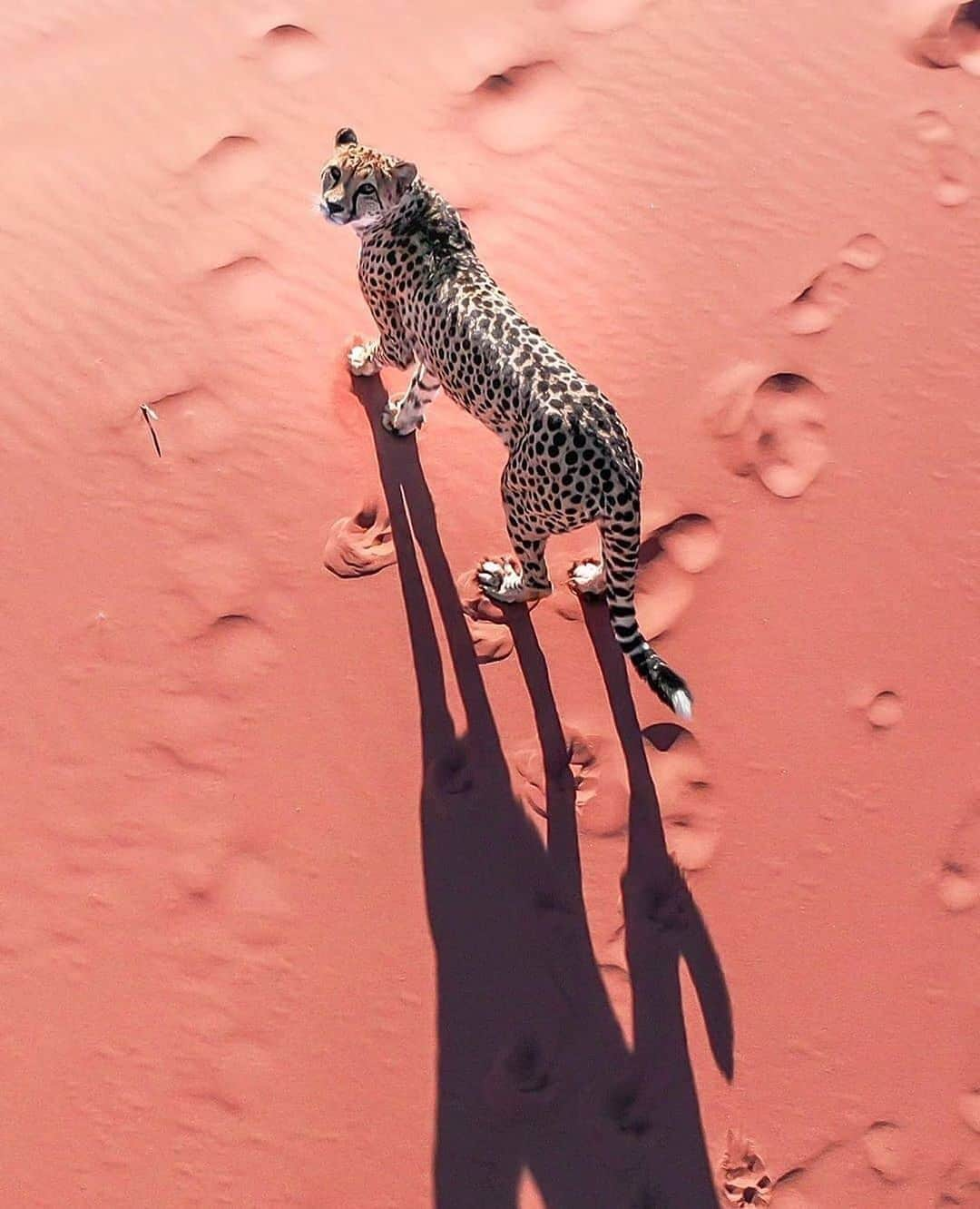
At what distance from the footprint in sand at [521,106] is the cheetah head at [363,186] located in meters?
1.61

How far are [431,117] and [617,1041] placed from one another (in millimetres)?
4377

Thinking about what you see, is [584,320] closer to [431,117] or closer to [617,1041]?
[431,117]

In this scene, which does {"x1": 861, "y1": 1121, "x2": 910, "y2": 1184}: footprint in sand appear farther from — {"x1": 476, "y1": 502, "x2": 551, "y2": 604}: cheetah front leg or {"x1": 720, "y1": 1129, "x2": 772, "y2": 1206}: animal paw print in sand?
{"x1": 476, "y1": 502, "x2": 551, "y2": 604}: cheetah front leg

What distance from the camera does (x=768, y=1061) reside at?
11.9ft

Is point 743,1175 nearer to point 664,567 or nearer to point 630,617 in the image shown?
point 630,617

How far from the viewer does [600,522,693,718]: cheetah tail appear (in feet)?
11.9

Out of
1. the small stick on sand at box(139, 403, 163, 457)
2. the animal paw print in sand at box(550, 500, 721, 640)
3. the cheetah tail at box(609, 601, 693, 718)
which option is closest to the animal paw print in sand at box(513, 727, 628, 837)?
the cheetah tail at box(609, 601, 693, 718)

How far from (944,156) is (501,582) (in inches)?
132

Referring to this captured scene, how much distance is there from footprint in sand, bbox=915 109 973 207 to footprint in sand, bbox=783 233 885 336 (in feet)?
1.72

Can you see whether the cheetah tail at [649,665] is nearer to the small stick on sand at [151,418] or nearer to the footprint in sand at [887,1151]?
the footprint in sand at [887,1151]

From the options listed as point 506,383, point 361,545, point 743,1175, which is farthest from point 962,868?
point 361,545

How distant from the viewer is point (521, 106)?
5.53 meters

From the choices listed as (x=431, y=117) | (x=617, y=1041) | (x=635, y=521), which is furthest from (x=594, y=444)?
(x=431, y=117)

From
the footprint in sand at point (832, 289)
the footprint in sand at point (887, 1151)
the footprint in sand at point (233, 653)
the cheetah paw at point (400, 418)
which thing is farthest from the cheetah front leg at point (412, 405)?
the footprint in sand at point (887, 1151)
